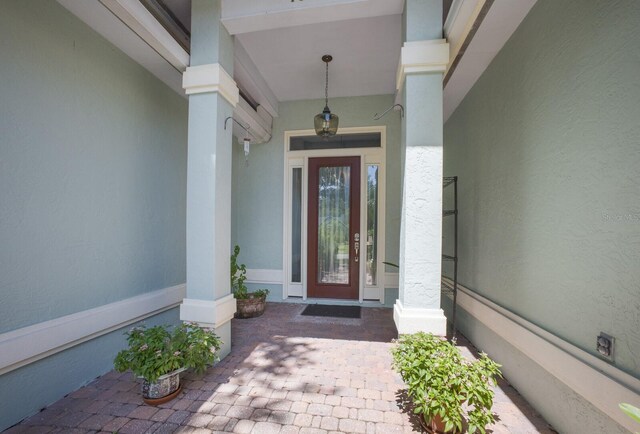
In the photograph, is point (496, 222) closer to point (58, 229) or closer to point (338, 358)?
point (338, 358)

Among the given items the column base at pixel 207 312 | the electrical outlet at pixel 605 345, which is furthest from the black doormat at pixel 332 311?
the electrical outlet at pixel 605 345

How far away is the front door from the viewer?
Answer: 4.23 metres

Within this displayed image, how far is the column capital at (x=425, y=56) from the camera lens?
6.61 feet

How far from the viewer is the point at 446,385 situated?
1.52 m

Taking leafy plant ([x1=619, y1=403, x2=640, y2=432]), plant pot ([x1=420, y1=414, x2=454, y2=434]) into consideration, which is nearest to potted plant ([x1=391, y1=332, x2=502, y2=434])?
plant pot ([x1=420, y1=414, x2=454, y2=434])

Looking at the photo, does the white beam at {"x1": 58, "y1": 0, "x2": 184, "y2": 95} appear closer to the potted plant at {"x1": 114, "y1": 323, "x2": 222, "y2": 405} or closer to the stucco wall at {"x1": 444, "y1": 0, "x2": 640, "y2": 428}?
the potted plant at {"x1": 114, "y1": 323, "x2": 222, "y2": 405}

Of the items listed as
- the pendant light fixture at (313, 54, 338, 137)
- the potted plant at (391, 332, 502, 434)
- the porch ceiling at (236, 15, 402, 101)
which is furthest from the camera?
the pendant light fixture at (313, 54, 338, 137)

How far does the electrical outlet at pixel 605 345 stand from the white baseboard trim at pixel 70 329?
10.5 ft

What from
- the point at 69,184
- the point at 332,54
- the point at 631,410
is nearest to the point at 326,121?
the point at 332,54

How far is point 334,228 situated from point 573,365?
10.2 feet

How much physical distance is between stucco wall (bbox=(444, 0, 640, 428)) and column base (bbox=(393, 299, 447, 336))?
Answer: 1.97 ft

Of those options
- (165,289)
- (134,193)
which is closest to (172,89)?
(134,193)

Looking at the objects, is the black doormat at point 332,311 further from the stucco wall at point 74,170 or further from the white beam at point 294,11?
the white beam at point 294,11

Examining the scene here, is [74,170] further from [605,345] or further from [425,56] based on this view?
[605,345]
